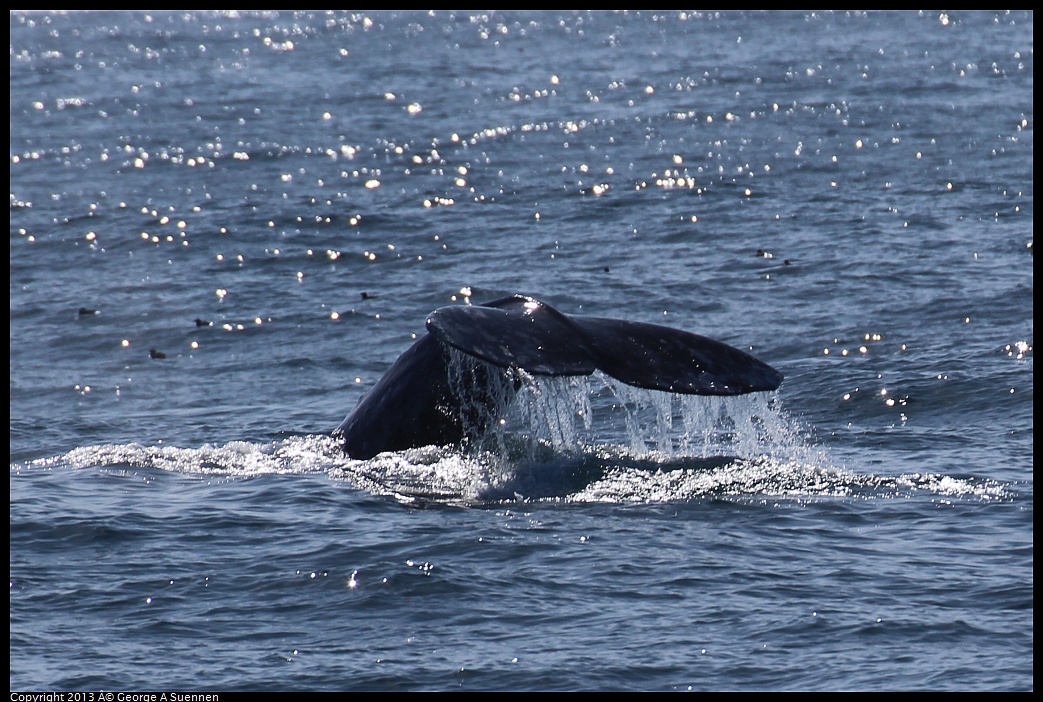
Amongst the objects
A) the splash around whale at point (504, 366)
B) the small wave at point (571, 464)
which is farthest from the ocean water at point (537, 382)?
the splash around whale at point (504, 366)

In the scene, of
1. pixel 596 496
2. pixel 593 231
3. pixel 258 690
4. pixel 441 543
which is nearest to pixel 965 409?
pixel 596 496

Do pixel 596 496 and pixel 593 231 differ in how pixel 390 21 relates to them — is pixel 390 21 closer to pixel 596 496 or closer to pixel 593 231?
pixel 593 231

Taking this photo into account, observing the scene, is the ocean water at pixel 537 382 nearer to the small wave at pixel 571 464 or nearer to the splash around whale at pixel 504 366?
the small wave at pixel 571 464

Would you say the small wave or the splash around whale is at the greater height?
the splash around whale

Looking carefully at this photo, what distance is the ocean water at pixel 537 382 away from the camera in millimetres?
7723

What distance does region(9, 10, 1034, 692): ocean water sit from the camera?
7723 mm

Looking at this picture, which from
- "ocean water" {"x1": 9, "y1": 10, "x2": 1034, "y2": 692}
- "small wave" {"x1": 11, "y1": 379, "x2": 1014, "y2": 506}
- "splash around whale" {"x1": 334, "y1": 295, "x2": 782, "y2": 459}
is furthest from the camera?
"small wave" {"x1": 11, "y1": 379, "x2": 1014, "y2": 506}

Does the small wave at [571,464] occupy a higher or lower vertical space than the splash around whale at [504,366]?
lower

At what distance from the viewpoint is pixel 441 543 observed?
8945 millimetres

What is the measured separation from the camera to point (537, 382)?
10.3 meters

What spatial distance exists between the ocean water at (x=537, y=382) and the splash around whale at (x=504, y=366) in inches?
11.4

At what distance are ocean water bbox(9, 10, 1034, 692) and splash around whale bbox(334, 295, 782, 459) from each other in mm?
289

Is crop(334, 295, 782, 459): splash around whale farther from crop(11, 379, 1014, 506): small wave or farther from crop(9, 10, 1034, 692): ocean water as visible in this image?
crop(9, 10, 1034, 692): ocean water

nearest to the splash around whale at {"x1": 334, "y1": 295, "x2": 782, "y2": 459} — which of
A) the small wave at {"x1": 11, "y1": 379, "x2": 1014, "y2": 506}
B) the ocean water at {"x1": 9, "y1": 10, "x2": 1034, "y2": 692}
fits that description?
the small wave at {"x1": 11, "y1": 379, "x2": 1014, "y2": 506}
